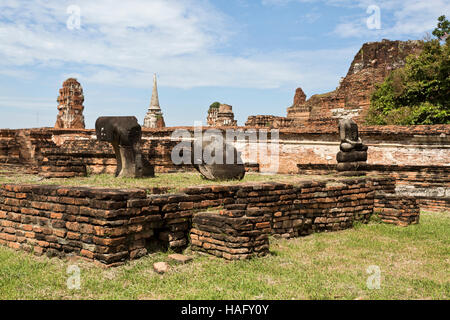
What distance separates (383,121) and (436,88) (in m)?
2.24

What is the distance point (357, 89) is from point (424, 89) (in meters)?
7.18

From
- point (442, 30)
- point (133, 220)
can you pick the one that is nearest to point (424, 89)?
point (442, 30)

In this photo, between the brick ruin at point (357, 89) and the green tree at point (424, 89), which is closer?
the green tree at point (424, 89)

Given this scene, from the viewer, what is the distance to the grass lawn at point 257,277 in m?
3.55

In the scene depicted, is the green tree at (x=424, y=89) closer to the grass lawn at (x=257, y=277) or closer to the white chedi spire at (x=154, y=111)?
the grass lawn at (x=257, y=277)

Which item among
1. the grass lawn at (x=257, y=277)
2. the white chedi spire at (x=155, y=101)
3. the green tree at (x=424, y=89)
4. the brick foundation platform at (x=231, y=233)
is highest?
the white chedi spire at (x=155, y=101)

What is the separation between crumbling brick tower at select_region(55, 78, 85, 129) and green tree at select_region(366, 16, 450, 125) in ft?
49.4

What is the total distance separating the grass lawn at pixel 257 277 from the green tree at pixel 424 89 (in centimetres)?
1033

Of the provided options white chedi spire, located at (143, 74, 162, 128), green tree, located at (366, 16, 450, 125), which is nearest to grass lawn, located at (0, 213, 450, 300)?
green tree, located at (366, 16, 450, 125)

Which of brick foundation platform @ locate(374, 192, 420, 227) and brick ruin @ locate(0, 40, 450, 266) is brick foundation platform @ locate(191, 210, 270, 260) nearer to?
brick ruin @ locate(0, 40, 450, 266)

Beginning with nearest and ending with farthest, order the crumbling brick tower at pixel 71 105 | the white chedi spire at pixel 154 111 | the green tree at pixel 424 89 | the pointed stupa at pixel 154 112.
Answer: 1. the green tree at pixel 424 89
2. the crumbling brick tower at pixel 71 105
3. the pointed stupa at pixel 154 112
4. the white chedi spire at pixel 154 111

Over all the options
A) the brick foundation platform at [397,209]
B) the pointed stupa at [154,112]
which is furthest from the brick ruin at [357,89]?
the pointed stupa at [154,112]

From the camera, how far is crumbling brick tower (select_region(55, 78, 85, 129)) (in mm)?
22078

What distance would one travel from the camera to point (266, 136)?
1461 centimetres
